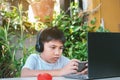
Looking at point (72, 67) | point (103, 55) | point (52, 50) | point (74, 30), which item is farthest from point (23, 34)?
point (103, 55)

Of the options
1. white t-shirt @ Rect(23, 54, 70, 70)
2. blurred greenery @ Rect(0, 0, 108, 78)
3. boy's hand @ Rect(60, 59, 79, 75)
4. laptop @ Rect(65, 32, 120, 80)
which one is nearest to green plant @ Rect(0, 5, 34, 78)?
blurred greenery @ Rect(0, 0, 108, 78)

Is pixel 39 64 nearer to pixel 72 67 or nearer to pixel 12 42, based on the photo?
pixel 72 67

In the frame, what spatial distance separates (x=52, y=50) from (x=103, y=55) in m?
0.61

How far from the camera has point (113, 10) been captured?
3541 mm

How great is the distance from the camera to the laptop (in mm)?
1258

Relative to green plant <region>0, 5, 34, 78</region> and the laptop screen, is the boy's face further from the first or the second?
green plant <region>0, 5, 34, 78</region>

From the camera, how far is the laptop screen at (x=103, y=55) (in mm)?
1258

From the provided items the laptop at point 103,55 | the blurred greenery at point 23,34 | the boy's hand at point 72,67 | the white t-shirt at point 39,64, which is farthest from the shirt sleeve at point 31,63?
the blurred greenery at point 23,34

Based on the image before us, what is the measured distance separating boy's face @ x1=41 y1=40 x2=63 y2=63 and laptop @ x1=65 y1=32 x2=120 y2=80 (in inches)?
21.9

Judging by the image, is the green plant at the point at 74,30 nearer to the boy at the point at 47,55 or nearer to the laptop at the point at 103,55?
the boy at the point at 47,55

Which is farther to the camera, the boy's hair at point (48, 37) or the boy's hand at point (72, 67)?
the boy's hair at point (48, 37)

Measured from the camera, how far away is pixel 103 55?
129 centimetres

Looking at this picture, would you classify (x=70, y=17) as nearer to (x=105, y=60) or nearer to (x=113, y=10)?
(x=113, y=10)

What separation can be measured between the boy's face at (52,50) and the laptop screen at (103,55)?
0.56 metres
